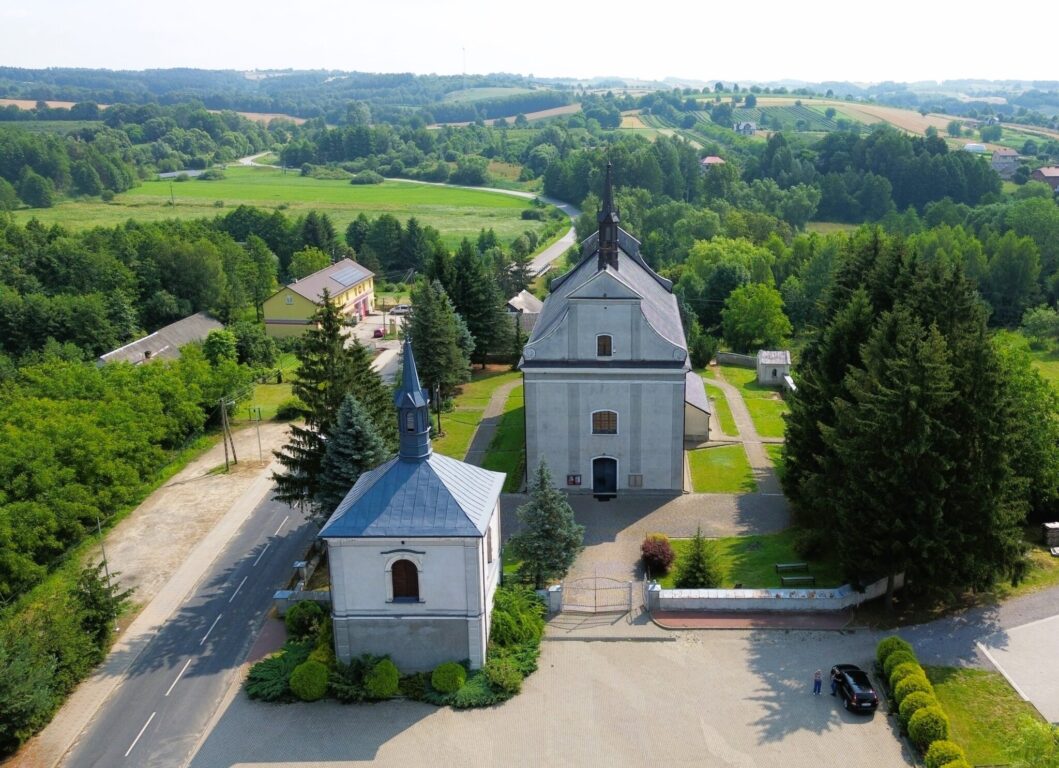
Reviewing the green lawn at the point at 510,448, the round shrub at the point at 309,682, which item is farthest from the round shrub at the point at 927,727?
the green lawn at the point at 510,448

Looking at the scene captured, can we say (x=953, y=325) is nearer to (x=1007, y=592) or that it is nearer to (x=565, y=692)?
(x=1007, y=592)

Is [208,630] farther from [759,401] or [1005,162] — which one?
[1005,162]

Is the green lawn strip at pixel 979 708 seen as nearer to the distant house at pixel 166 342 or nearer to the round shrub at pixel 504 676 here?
the round shrub at pixel 504 676

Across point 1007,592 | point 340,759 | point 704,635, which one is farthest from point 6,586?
point 1007,592

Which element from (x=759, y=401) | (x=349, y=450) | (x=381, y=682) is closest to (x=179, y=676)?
(x=381, y=682)

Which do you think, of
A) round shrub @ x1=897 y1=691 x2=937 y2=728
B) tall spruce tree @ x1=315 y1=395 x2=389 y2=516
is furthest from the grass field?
round shrub @ x1=897 y1=691 x2=937 y2=728

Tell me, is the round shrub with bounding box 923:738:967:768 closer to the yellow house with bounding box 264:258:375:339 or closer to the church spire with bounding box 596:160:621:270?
the church spire with bounding box 596:160:621:270
